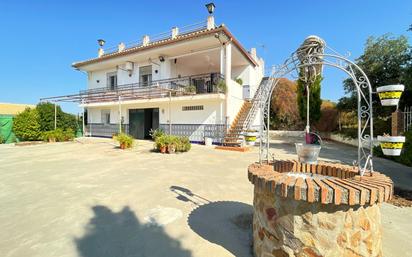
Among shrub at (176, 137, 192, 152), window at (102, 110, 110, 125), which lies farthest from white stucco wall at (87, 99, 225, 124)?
shrub at (176, 137, 192, 152)

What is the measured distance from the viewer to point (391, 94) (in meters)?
2.29

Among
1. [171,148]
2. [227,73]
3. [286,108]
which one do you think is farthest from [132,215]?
[286,108]

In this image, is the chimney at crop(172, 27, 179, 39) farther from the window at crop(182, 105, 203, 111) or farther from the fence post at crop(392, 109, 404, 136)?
the fence post at crop(392, 109, 404, 136)

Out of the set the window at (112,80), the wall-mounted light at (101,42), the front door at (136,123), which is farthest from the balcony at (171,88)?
the wall-mounted light at (101,42)

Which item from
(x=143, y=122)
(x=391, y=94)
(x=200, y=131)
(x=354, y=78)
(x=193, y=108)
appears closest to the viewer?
(x=391, y=94)

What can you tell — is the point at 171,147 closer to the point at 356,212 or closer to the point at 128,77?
the point at 356,212

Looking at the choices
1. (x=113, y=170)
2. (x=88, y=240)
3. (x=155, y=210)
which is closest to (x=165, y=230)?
(x=155, y=210)

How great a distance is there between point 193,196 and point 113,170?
339 cm

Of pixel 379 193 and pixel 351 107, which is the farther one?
pixel 351 107

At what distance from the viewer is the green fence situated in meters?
15.5

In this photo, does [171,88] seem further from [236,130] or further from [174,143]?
[174,143]

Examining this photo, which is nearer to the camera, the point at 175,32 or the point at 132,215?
the point at 132,215

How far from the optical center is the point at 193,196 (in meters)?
4.47

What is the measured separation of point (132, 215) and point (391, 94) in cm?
382
